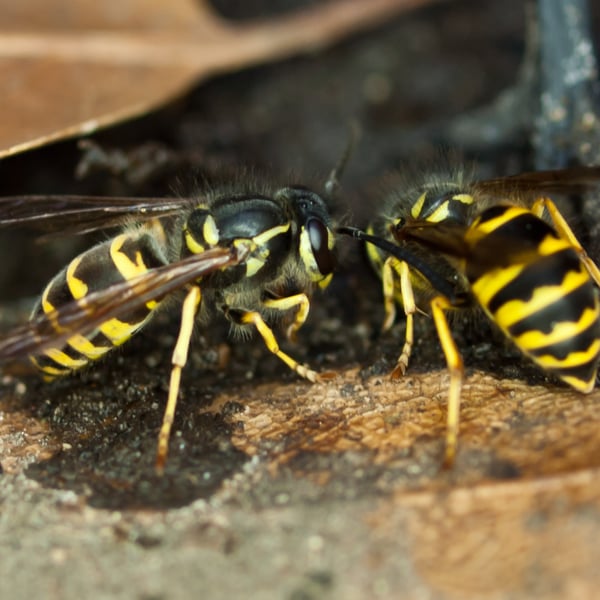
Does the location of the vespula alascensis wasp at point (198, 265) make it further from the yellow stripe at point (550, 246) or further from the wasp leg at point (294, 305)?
the yellow stripe at point (550, 246)

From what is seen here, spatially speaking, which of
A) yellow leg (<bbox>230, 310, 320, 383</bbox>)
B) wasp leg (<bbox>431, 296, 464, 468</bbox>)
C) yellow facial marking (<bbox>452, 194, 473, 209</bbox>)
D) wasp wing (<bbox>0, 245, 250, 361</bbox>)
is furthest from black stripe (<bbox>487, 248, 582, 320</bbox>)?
wasp wing (<bbox>0, 245, 250, 361</bbox>)

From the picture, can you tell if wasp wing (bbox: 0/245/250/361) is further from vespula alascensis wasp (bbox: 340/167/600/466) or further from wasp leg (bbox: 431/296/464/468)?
wasp leg (bbox: 431/296/464/468)

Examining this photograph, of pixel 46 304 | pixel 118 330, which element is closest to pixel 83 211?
pixel 46 304

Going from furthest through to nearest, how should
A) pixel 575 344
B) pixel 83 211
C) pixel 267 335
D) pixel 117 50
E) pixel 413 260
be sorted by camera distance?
pixel 117 50, pixel 83 211, pixel 267 335, pixel 413 260, pixel 575 344

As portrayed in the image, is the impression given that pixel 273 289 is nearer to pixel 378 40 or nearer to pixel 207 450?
pixel 207 450

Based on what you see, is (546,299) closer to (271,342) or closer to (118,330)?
(271,342)

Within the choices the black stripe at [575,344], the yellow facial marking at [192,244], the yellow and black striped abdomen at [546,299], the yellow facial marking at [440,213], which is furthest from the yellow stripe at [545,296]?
the yellow facial marking at [192,244]

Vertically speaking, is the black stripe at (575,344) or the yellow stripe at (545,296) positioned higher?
the yellow stripe at (545,296)
